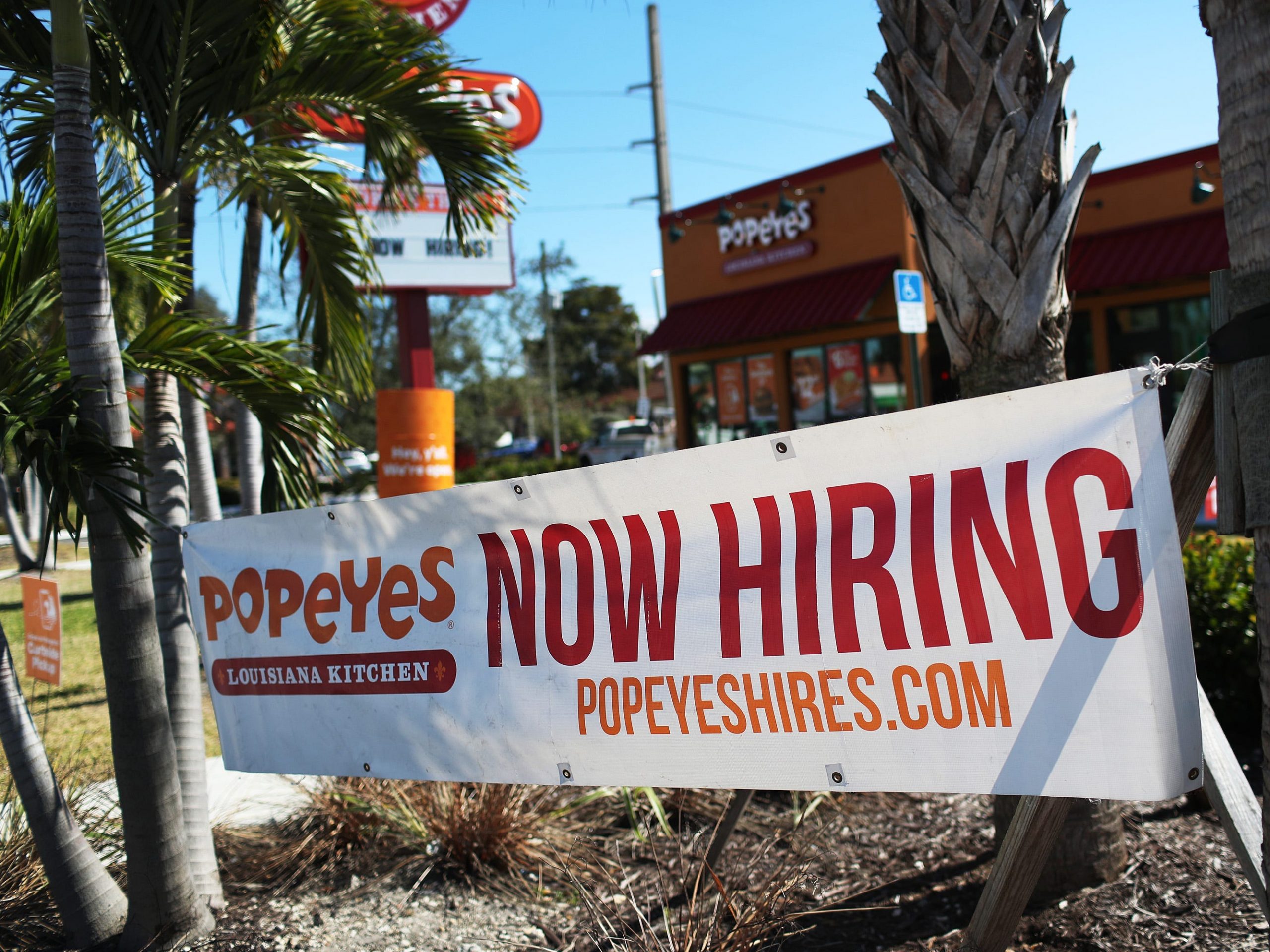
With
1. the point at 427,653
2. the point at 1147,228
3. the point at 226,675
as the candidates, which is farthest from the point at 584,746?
the point at 1147,228

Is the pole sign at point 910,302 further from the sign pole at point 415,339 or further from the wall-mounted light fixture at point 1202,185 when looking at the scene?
the wall-mounted light fixture at point 1202,185

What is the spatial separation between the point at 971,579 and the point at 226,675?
2.68 meters

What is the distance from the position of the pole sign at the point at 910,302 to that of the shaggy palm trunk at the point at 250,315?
5292 mm

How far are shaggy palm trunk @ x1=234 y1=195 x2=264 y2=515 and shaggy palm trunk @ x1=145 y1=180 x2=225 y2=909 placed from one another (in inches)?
71.0

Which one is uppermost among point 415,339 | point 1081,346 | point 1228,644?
point 415,339

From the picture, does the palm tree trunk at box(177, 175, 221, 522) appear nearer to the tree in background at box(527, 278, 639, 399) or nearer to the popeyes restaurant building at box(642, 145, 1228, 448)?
the popeyes restaurant building at box(642, 145, 1228, 448)

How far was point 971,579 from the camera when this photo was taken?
2.41m

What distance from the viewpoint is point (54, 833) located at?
3.41 m

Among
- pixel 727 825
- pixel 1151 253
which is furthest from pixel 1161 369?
pixel 1151 253

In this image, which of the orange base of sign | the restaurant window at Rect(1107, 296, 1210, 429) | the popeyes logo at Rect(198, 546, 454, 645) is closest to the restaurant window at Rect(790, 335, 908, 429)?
the restaurant window at Rect(1107, 296, 1210, 429)

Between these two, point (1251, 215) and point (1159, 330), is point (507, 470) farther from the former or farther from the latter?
point (1251, 215)

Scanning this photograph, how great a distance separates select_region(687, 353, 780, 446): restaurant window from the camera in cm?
1958

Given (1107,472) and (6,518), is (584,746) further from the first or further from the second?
(6,518)

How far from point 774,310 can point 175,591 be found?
15.4 metres
